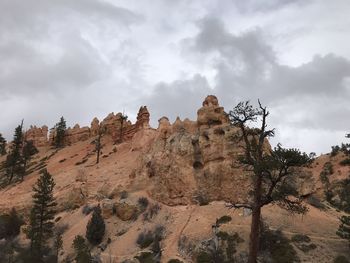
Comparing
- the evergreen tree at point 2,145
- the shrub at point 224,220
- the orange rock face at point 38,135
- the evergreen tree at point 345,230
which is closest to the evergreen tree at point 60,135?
the orange rock face at point 38,135

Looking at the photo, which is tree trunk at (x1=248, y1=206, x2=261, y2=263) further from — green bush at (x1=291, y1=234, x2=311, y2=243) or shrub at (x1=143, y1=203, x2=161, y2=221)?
shrub at (x1=143, y1=203, x2=161, y2=221)

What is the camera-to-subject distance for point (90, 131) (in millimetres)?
128125

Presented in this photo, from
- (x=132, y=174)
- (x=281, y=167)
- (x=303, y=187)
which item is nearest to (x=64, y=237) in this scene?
(x=132, y=174)

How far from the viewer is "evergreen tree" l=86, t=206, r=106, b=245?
60000 millimetres

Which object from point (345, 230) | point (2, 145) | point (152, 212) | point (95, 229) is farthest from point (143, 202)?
point (2, 145)

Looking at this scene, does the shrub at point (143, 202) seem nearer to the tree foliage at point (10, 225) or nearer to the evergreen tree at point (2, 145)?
the tree foliage at point (10, 225)

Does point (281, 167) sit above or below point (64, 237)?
above

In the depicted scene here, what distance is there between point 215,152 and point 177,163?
5624mm

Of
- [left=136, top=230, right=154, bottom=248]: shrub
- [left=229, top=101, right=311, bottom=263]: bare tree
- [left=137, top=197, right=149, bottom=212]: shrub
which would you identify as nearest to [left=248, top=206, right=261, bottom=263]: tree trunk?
[left=229, top=101, right=311, bottom=263]: bare tree

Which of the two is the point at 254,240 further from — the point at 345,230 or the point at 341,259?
the point at 345,230

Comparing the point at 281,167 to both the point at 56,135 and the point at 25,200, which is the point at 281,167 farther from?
the point at 56,135

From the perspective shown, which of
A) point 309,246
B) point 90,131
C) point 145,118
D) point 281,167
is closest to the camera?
point 281,167

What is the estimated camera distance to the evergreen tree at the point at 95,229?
6000cm

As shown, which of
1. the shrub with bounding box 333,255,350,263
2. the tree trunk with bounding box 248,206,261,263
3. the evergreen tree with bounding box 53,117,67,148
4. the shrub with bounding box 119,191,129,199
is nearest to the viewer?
the tree trunk with bounding box 248,206,261,263
